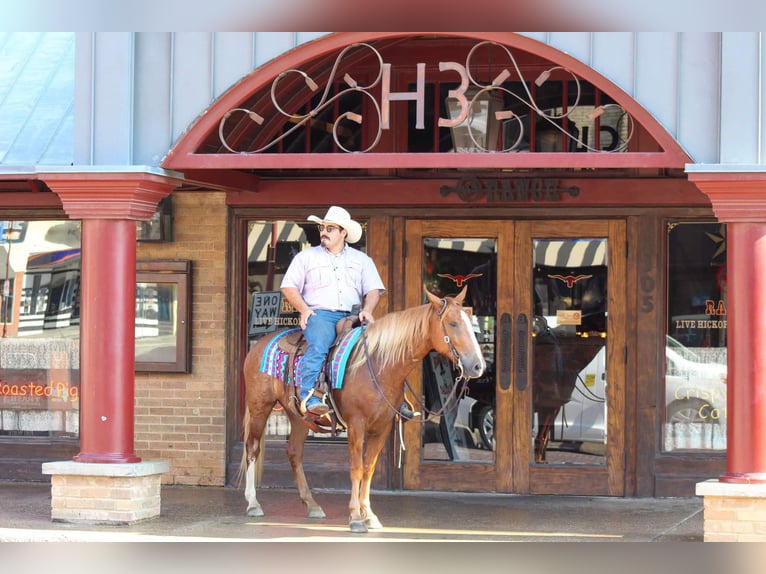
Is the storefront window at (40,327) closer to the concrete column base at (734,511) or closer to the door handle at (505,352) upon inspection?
the door handle at (505,352)

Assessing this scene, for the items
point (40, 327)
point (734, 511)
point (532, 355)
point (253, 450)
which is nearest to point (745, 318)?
point (734, 511)

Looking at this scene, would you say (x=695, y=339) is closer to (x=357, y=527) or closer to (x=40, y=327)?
(x=357, y=527)

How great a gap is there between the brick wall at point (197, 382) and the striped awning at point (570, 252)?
291 cm

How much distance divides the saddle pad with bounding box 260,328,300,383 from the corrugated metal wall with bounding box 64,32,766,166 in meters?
1.67

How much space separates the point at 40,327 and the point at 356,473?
168 inches

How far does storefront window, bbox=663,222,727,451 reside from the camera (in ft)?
37.4

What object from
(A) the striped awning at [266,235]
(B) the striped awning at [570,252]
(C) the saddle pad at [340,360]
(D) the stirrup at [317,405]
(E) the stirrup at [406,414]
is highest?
(A) the striped awning at [266,235]

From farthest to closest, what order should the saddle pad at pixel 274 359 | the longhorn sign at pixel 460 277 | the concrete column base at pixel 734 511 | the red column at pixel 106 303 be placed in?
1. the longhorn sign at pixel 460 277
2. the saddle pad at pixel 274 359
3. the red column at pixel 106 303
4. the concrete column base at pixel 734 511

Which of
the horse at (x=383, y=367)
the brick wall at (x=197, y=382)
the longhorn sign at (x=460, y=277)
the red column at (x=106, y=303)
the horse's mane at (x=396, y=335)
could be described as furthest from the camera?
the brick wall at (x=197, y=382)

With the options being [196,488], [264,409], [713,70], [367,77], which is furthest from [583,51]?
[196,488]

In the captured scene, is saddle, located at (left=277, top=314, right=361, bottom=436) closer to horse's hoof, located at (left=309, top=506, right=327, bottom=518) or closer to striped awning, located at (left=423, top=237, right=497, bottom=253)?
horse's hoof, located at (left=309, top=506, right=327, bottom=518)

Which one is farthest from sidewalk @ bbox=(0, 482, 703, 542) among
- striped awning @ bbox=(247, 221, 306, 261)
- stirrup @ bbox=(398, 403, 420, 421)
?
striped awning @ bbox=(247, 221, 306, 261)

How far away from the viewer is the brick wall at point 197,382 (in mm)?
12000

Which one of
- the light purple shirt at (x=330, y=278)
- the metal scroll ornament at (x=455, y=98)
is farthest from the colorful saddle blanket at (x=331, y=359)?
the metal scroll ornament at (x=455, y=98)
